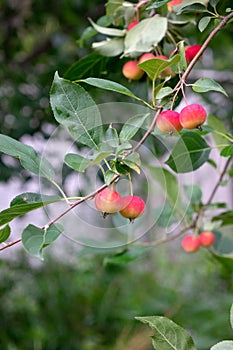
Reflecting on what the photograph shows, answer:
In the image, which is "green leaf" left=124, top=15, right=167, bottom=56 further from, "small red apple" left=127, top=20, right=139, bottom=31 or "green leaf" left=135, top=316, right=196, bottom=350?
"green leaf" left=135, top=316, right=196, bottom=350

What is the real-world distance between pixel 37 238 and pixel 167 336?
0.28 feet

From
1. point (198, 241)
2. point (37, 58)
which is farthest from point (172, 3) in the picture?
point (37, 58)

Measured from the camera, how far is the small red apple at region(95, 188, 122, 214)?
A: 0.97 feet

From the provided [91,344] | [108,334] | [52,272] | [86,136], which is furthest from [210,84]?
[52,272]

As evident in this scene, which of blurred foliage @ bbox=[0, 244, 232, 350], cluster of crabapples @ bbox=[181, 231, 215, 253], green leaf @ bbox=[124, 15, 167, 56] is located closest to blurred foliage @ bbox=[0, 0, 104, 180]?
blurred foliage @ bbox=[0, 244, 232, 350]

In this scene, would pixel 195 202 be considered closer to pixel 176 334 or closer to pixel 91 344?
pixel 176 334

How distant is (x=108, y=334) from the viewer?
60.8 inches

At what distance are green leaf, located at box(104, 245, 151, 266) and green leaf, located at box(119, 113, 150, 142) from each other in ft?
0.90

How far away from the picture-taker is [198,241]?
0.55 meters

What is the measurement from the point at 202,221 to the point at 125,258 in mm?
95

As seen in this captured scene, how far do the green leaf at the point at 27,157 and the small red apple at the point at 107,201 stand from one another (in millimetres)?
51

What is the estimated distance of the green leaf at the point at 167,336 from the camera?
0.29 meters

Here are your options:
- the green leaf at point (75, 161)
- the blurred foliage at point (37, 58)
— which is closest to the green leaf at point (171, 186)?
the green leaf at point (75, 161)

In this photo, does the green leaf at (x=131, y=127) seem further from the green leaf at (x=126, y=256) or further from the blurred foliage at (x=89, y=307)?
the blurred foliage at (x=89, y=307)
